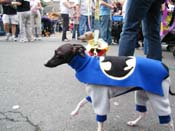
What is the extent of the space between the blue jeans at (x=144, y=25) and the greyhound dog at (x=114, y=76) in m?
1.10

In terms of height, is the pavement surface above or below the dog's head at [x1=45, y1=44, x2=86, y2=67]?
below

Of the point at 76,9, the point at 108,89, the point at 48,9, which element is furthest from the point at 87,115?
the point at 48,9

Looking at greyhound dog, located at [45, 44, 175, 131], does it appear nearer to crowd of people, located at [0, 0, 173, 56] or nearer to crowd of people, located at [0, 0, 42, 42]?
crowd of people, located at [0, 0, 173, 56]

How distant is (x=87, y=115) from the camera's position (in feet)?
11.3

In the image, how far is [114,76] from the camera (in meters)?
2.70

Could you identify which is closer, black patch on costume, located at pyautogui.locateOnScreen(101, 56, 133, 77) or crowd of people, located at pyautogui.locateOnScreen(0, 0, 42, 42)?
black patch on costume, located at pyautogui.locateOnScreen(101, 56, 133, 77)

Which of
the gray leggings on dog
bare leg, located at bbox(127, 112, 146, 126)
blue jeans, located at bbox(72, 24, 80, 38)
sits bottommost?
blue jeans, located at bbox(72, 24, 80, 38)

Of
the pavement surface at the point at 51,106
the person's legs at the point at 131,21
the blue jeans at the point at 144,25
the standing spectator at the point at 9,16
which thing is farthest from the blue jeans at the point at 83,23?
the person's legs at the point at 131,21

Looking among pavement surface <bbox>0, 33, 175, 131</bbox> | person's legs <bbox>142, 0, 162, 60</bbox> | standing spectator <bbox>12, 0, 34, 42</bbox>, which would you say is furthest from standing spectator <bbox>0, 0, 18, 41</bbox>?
person's legs <bbox>142, 0, 162, 60</bbox>

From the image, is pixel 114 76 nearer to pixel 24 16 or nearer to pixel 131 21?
pixel 131 21

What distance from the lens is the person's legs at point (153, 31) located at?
4.02m

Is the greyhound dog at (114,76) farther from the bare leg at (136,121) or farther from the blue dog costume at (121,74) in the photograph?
the bare leg at (136,121)

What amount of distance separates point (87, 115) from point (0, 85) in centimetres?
163

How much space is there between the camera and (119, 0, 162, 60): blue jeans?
3.75m
